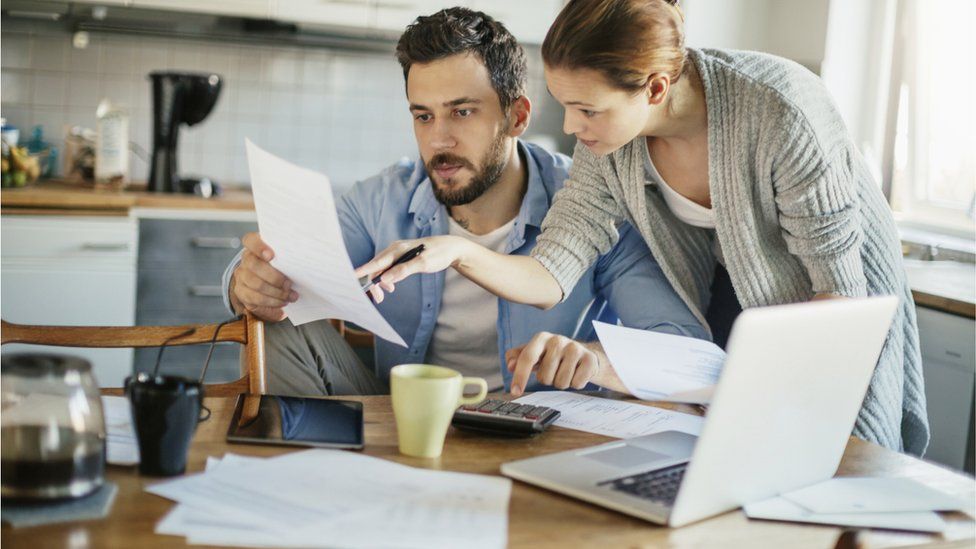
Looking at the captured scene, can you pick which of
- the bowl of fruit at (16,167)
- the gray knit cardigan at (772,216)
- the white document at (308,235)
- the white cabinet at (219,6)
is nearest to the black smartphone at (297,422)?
the white document at (308,235)

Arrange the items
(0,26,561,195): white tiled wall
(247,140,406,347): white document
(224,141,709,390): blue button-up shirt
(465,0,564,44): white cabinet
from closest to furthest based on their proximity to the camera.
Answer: (247,140,406,347): white document, (224,141,709,390): blue button-up shirt, (0,26,561,195): white tiled wall, (465,0,564,44): white cabinet

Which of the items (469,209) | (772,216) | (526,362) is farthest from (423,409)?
(469,209)

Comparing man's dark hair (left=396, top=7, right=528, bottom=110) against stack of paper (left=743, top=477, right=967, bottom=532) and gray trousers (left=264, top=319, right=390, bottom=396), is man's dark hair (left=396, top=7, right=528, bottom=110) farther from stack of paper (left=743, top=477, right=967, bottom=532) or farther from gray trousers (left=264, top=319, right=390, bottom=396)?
stack of paper (left=743, top=477, right=967, bottom=532)

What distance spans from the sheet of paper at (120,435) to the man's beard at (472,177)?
2.90ft

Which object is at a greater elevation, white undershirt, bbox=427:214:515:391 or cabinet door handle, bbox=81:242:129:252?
white undershirt, bbox=427:214:515:391

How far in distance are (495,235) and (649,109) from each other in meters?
0.56

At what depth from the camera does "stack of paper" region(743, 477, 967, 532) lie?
1.03 m

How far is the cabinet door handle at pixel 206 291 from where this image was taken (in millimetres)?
3256

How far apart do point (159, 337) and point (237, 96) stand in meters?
2.50

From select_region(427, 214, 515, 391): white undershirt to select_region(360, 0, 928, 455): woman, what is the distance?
0.94 feet

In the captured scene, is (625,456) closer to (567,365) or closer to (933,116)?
(567,365)

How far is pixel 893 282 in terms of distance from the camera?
68.3 inches

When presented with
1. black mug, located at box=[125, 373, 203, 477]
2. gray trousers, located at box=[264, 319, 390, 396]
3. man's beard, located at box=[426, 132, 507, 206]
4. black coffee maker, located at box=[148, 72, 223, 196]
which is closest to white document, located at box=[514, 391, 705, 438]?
gray trousers, located at box=[264, 319, 390, 396]

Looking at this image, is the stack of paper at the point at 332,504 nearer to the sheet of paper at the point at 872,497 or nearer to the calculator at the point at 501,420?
the calculator at the point at 501,420
